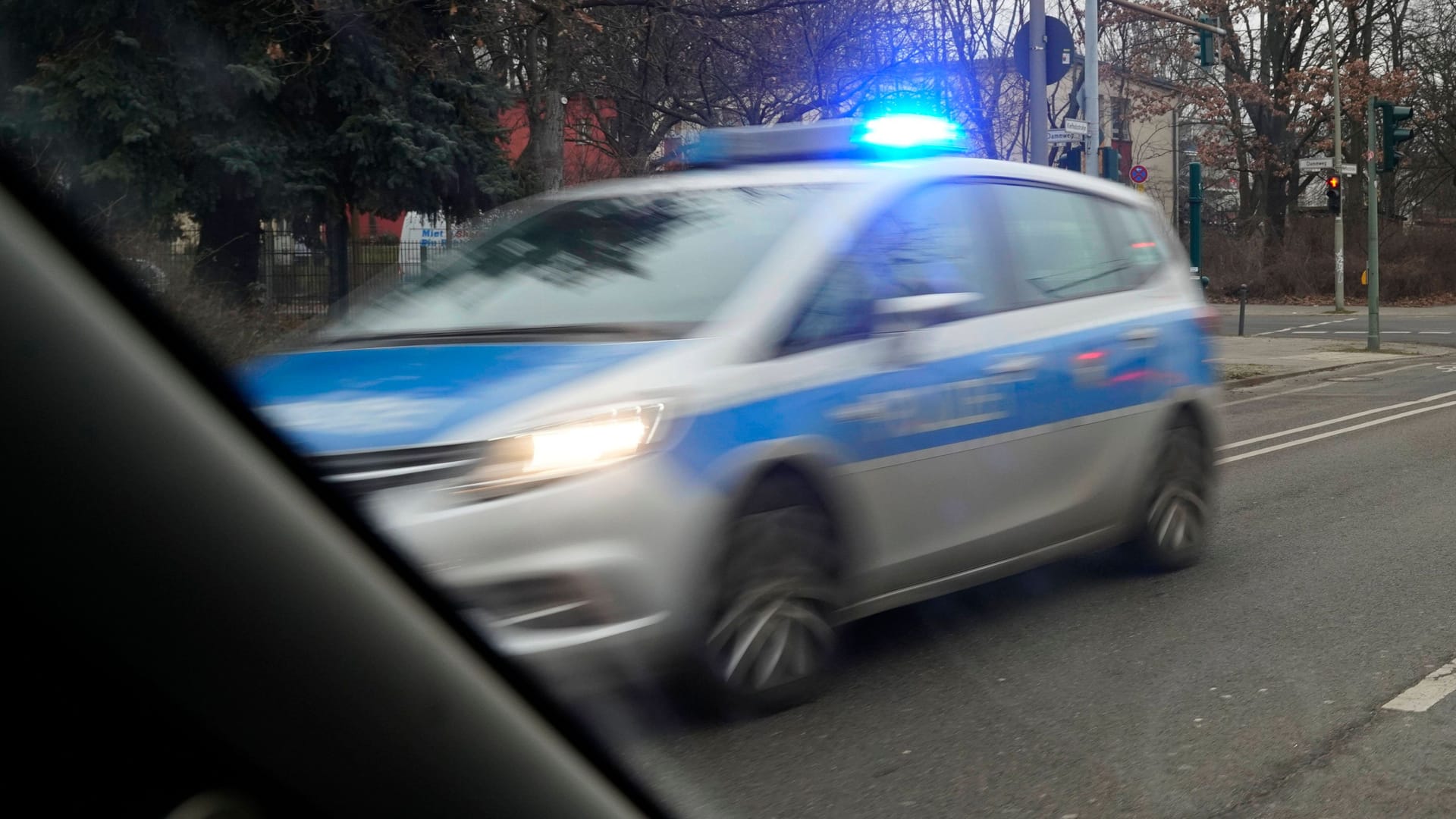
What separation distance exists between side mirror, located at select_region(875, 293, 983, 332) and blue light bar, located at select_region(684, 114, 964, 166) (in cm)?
72

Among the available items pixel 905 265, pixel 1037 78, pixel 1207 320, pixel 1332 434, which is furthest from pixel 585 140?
pixel 905 265

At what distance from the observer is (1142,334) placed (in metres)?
6.13

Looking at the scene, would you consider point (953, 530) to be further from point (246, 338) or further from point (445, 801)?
point (445, 801)

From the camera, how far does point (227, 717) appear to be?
1.28 metres

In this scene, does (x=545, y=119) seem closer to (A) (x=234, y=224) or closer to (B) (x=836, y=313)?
(A) (x=234, y=224)

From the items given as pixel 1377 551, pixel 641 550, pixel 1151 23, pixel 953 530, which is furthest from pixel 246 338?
pixel 1151 23

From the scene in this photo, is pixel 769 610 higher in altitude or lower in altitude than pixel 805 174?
lower

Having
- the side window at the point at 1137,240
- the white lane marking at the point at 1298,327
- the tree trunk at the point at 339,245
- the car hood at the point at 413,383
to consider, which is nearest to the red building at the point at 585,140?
the tree trunk at the point at 339,245

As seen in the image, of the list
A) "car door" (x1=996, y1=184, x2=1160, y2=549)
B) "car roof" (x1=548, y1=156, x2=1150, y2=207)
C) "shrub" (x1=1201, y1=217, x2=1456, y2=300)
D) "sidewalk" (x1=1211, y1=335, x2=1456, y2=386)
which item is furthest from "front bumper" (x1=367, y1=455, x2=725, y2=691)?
"shrub" (x1=1201, y1=217, x2=1456, y2=300)

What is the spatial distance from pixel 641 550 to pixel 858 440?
1000 millimetres

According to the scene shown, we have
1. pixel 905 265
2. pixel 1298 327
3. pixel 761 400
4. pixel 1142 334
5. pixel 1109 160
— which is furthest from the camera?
pixel 1298 327

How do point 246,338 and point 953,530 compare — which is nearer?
point 246,338

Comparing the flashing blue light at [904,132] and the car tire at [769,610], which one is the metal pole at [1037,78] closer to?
the flashing blue light at [904,132]

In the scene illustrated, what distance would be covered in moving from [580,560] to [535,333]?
36.6 inches
